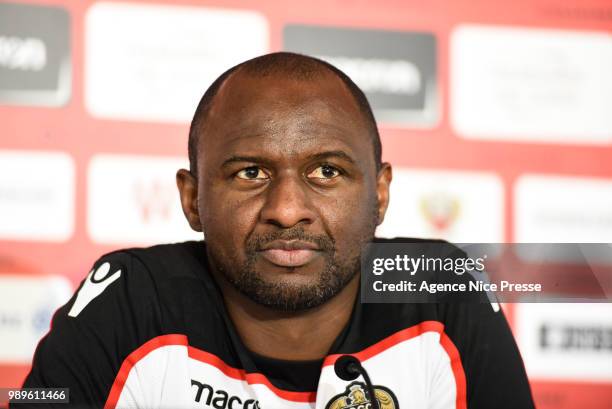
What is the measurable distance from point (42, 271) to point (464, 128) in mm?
1027

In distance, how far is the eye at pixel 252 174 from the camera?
36.6 inches

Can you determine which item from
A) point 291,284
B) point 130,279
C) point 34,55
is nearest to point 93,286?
point 130,279

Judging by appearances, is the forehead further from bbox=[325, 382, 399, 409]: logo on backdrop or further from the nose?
bbox=[325, 382, 399, 409]: logo on backdrop

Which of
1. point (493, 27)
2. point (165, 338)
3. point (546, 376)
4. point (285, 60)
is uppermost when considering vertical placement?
point (493, 27)

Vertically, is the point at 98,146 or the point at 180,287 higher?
the point at 98,146

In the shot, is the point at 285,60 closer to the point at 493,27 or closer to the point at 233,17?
the point at 233,17

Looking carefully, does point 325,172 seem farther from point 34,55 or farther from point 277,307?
point 34,55

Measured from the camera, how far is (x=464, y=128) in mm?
1921

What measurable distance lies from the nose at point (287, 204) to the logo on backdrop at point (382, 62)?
99 centimetres

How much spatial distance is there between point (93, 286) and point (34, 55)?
3.05ft

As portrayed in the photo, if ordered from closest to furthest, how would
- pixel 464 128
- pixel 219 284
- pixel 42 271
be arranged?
pixel 219 284, pixel 42 271, pixel 464 128

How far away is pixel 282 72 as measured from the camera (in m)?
0.96

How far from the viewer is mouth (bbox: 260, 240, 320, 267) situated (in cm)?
89

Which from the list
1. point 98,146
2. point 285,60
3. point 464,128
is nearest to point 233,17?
point 98,146
